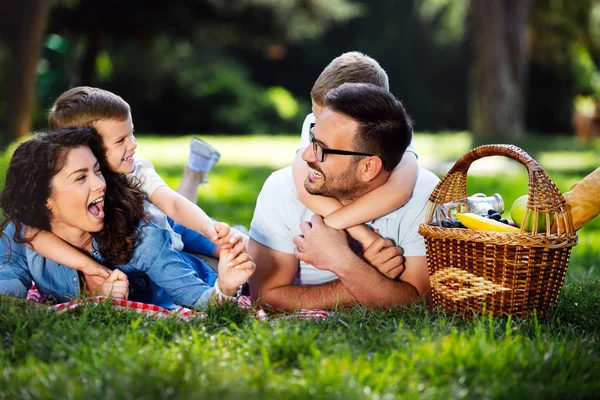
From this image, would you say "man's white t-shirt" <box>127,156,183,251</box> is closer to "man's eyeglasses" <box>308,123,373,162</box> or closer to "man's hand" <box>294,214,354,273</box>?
"man's hand" <box>294,214,354,273</box>

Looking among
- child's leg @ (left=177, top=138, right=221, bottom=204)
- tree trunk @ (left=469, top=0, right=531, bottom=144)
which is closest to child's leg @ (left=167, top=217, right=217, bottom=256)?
child's leg @ (left=177, top=138, right=221, bottom=204)

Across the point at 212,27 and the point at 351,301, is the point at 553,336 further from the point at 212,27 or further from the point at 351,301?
the point at 212,27

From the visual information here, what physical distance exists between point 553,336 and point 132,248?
2.17m

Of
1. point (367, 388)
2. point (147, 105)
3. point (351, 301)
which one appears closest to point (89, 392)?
point (367, 388)

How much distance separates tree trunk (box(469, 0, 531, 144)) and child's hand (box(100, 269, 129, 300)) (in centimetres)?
1176

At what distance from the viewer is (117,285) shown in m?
3.78

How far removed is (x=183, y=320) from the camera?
3537mm

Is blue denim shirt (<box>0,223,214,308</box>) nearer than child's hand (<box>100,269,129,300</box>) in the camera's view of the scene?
No

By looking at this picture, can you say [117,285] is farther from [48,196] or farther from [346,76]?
[346,76]

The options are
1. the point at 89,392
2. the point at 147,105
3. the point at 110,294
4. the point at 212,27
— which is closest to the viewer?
the point at 89,392

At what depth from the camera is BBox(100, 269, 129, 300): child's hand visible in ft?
12.4

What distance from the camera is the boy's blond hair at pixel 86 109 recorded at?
164 inches

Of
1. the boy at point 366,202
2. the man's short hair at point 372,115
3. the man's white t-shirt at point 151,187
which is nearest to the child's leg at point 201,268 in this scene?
the man's white t-shirt at point 151,187

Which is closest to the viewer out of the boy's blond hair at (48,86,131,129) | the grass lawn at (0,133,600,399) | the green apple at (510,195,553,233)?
the grass lawn at (0,133,600,399)
